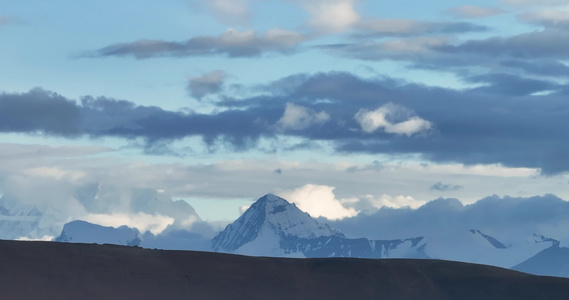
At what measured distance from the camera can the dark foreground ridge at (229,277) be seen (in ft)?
523

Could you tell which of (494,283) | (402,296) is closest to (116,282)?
(402,296)

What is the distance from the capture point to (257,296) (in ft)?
550

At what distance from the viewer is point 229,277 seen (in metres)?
172

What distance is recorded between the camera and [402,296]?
177 meters

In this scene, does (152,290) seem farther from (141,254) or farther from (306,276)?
(306,276)

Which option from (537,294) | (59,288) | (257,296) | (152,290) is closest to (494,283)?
(537,294)

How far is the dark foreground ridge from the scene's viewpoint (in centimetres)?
15950

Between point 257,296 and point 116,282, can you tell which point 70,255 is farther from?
point 257,296

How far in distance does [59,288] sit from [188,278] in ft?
65.5

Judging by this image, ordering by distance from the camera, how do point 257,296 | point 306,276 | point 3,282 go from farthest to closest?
point 306,276 → point 257,296 → point 3,282

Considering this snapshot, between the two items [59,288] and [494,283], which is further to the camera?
[494,283]

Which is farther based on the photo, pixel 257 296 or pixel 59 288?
pixel 257 296

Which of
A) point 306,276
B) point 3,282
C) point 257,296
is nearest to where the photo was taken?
point 3,282

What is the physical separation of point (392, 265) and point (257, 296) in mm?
28156
